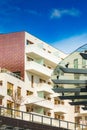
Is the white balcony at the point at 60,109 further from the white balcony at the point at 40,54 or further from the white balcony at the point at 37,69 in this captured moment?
the white balcony at the point at 40,54

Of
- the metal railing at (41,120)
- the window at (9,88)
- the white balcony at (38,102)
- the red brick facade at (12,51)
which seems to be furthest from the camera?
the red brick facade at (12,51)

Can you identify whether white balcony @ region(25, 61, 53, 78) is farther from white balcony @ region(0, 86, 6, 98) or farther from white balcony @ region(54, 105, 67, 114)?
white balcony @ region(0, 86, 6, 98)

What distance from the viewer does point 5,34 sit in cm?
6894

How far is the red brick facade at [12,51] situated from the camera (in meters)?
67.7

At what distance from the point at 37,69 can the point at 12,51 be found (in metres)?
4.36

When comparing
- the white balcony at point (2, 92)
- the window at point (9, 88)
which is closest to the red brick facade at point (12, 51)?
the window at point (9, 88)

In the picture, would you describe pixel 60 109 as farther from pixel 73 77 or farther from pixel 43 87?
pixel 73 77

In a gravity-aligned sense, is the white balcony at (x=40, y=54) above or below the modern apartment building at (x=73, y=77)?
above

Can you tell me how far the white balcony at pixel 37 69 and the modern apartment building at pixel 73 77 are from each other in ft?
144

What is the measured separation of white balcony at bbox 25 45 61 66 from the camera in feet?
223

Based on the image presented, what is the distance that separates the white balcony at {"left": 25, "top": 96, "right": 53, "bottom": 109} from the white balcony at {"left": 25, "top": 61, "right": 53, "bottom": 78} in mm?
4020

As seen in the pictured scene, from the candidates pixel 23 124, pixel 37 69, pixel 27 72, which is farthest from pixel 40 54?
pixel 23 124

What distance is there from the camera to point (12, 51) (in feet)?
225

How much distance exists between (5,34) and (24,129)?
96.9 feet
